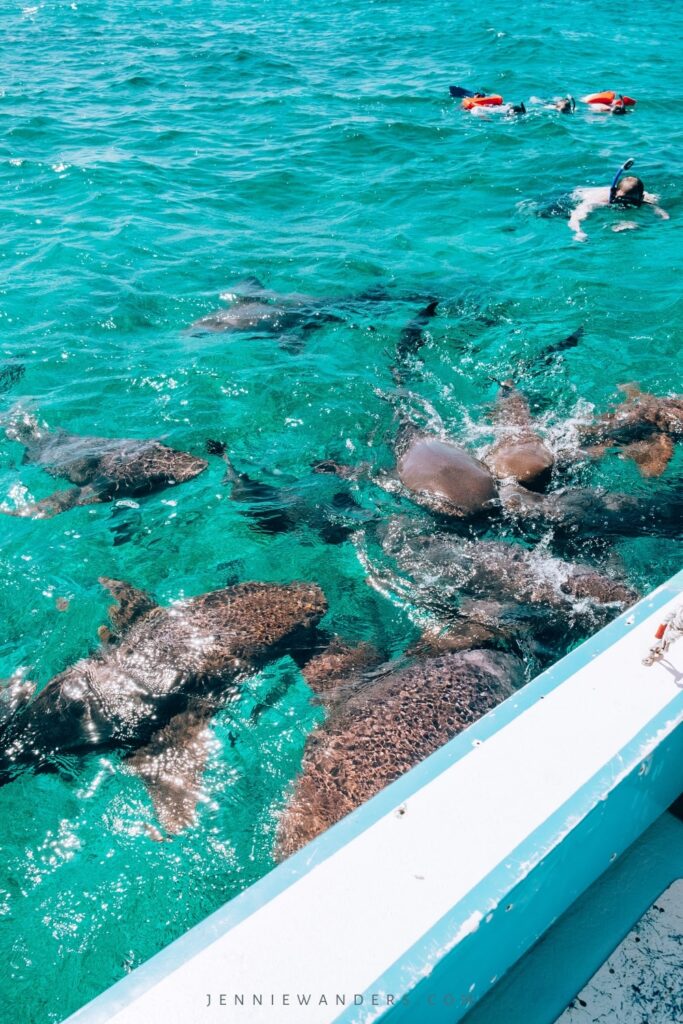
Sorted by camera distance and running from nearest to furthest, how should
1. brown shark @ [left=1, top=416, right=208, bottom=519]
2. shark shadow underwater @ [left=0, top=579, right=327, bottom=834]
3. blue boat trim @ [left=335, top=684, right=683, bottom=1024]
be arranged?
blue boat trim @ [left=335, top=684, right=683, bottom=1024]
shark shadow underwater @ [left=0, top=579, right=327, bottom=834]
brown shark @ [left=1, top=416, right=208, bottom=519]

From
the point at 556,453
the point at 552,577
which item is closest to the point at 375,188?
the point at 556,453

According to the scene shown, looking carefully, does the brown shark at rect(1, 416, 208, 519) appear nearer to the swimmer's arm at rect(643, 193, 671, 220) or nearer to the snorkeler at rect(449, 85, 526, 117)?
the swimmer's arm at rect(643, 193, 671, 220)

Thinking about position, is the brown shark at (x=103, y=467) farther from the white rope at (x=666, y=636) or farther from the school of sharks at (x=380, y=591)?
the white rope at (x=666, y=636)

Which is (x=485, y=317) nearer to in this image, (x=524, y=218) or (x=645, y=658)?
(x=524, y=218)

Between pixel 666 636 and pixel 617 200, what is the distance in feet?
36.5

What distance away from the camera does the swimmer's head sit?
1189 cm

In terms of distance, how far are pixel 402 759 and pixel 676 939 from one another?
170 centimetres

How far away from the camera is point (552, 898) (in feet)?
8.37

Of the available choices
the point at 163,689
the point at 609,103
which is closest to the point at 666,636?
the point at 163,689

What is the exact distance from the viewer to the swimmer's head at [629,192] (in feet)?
39.0

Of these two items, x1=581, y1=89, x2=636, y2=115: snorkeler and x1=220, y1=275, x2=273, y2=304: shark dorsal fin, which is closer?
x1=220, y1=275, x2=273, y2=304: shark dorsal fin

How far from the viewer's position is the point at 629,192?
12.0 meters

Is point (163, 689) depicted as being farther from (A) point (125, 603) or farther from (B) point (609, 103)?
(B) point (609, 103)

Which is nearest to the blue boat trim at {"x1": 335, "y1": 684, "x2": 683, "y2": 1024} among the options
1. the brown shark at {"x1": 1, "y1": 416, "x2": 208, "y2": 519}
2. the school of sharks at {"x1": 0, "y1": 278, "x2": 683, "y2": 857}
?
the school of sharks at {"x1": 0, "y1": 278, "x2": 683, "y2": 857}
